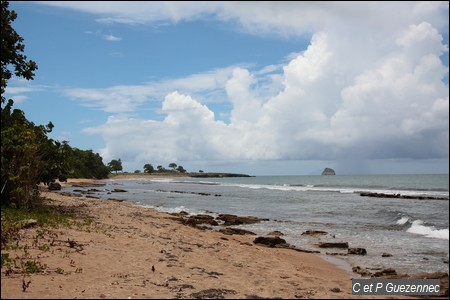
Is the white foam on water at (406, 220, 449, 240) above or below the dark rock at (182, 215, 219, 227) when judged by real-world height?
below

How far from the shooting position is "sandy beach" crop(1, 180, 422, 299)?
7668mm

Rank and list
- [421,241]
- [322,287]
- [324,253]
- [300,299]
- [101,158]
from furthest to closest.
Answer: [101,158], [421,241], [324,253], [322,287], [300,299]

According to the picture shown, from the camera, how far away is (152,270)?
953 cm

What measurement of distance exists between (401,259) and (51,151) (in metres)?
19.0

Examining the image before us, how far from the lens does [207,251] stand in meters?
13.7

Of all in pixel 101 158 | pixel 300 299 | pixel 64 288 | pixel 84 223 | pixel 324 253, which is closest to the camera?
pixel 64 288

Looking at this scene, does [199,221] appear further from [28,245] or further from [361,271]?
[28,245]

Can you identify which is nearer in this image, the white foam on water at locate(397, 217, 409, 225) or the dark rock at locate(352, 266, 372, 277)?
the dark rock at locate(352, 266, 372, 277)

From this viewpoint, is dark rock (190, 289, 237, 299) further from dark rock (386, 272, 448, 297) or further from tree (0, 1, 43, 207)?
tree (0, 1, 43, 207)

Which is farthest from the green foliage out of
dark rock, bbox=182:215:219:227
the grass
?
the grass

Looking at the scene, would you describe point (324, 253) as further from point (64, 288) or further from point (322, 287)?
point (64, 288)

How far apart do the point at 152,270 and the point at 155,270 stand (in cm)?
16

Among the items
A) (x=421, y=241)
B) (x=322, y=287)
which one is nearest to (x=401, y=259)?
(x=421, y=241)

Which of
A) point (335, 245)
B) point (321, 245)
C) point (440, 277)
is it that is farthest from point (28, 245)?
point (335, 245)
